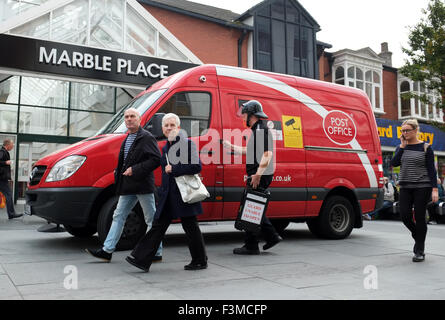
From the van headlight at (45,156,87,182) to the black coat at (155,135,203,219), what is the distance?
58.5 inches

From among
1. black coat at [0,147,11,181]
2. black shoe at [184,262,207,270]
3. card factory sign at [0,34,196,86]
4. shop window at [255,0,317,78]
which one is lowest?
black shoe at [184,262,207,270]

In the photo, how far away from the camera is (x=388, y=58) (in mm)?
29000

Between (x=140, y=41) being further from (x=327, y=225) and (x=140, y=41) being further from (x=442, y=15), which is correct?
(x=442, y=15)

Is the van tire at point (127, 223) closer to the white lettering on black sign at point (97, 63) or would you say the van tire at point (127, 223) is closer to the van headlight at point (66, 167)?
the van headlight at point (66, 167)

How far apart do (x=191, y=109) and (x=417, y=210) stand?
3308 millimetres

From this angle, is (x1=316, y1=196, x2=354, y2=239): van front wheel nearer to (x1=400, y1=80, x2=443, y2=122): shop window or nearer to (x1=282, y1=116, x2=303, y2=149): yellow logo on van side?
(x1=282, y1=116, x2=303, y2=149): yellow logo on van side

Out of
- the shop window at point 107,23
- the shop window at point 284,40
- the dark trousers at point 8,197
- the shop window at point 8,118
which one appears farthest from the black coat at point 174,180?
the shop window at point 284,40

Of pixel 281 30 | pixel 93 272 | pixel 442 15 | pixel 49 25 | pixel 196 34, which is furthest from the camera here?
pixel 281 30

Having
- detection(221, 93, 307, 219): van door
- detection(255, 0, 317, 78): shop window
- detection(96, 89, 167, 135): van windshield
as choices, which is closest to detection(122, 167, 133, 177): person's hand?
detection(96, 89, 167, 135): van windshield

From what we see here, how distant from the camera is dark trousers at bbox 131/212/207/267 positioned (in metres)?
4.52

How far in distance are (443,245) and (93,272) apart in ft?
18.5

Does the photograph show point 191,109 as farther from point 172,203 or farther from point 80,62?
point 80,62

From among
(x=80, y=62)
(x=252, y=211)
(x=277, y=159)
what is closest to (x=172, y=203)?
(x=252, y=211)
